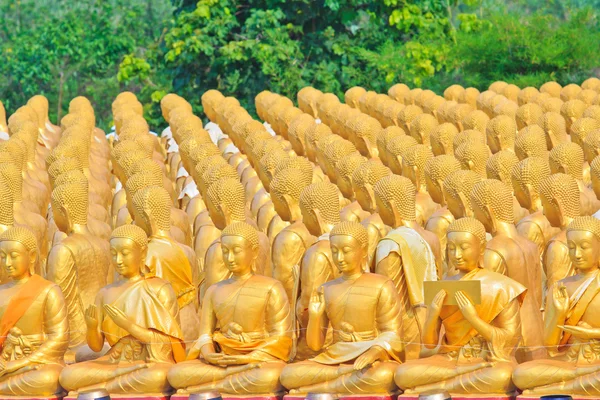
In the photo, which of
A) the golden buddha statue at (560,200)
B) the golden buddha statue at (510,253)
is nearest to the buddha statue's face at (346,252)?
the golden buddha statue at (510,253)

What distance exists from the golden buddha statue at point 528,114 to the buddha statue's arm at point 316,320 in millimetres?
6776

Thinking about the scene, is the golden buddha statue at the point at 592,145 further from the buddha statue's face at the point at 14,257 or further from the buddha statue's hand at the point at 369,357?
the buddha statue's face at the point at 14,257

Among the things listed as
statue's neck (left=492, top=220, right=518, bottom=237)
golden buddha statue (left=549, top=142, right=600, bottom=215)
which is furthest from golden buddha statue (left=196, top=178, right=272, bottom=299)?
golden buddha statue (left=549, top=142, right=600, bottom=215)

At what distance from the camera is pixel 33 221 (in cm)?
1298

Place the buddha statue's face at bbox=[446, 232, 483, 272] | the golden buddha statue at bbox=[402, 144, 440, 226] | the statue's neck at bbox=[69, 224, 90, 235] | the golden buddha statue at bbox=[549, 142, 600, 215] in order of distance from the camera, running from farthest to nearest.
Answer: the golden buddha statue at bbox=[402, 144, 440, 226] → the golden buddha statue at bbox=[549, 142, 600, 215] → the statue's neck at bbox=[69, 224, 90, 235] → the buddha statue's face at bbox=[446, 232, 483, 272]

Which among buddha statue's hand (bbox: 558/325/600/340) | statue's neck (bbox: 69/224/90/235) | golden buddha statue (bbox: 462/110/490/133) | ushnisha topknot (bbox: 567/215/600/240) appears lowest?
golden buddha statue (bbox: 462/110/490/133)

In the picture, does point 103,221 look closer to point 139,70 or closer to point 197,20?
point 197,20

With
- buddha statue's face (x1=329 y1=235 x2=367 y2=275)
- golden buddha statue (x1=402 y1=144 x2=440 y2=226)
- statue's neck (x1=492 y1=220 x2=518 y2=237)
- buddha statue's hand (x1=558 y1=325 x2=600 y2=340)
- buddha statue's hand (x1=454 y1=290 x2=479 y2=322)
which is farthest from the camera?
golden buddha statue (x1=402 y1=144 x2=440 y2=226)

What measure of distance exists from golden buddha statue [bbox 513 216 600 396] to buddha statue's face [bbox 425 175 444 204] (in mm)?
3087

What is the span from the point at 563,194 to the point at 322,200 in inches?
64.1

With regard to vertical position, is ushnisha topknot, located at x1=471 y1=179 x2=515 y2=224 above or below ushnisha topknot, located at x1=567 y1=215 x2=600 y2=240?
below

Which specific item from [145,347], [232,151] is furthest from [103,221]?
[232,151]

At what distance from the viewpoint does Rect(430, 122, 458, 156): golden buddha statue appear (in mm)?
15172

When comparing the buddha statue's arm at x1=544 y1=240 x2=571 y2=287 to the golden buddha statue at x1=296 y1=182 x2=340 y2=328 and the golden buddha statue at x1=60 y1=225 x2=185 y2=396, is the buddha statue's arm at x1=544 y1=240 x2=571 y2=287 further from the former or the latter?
the golden buddha statue at x1=60 y1=225 x2=185 y2=396
